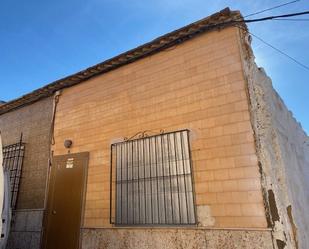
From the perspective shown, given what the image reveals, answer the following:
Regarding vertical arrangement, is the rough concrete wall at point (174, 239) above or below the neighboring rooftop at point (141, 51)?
below

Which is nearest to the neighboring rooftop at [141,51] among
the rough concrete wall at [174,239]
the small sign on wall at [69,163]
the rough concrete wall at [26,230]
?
the small sign on wall at [69,163]

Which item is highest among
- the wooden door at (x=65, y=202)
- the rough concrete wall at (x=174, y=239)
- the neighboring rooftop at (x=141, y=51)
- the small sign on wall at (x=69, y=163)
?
the neighboring rooftop at (x=141, y=51)

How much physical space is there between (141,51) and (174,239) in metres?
→ 3.80

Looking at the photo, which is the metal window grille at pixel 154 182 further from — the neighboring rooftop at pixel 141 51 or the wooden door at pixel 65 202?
the neighboring rooftop at pixel 141 51

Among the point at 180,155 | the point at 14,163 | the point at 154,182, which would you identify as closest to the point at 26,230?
the point at 14,163

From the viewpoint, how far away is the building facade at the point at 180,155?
405 cm

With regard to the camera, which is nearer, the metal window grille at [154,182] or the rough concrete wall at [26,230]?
the metal window grille at [154,182]

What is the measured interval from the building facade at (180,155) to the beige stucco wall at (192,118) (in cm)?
2

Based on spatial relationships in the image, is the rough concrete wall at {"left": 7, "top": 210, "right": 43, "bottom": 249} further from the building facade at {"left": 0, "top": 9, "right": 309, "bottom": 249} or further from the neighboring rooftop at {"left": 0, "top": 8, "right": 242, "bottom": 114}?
the neighboring rooftop at {"left": 0, "top": 8, "right": 242, "bottom": 114}

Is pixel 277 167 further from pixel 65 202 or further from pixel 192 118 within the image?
pixel 65 202

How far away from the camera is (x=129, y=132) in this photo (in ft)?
18.4

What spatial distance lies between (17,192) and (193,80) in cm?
539

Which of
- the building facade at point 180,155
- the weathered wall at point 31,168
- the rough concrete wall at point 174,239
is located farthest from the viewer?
the weathered wall at point 31,168

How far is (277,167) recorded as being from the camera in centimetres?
429
